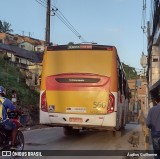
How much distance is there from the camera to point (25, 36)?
118m

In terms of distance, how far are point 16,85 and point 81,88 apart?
18001 mm

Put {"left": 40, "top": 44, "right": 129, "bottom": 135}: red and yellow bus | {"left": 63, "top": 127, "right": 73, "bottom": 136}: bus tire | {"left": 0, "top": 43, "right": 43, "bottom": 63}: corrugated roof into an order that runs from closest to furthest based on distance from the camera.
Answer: {"left": 40, "top": 44, "right": 129, "bottom": 135}: red and yellow bus < {"left": 63, "top": 127, "right": 73, "bottom": 136}: bus tire < {"left": 0, "top": 43, "right": 43, "bottom": 63}: corrugated roof

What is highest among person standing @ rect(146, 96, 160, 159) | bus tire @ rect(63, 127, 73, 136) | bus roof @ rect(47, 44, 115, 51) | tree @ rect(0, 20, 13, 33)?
tree @ rect(0, 20, 13, 33)

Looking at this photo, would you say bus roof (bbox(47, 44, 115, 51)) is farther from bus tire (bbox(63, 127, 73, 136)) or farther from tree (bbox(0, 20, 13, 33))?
tree (bbox(0, 20, 13, 33))

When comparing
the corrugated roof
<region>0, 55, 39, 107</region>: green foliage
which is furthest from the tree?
<region>0, 55, 39, 107</region>: green foliage

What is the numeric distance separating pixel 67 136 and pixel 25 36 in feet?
342

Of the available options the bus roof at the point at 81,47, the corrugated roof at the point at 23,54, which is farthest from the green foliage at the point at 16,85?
the corrugated roof at the point at 23,54

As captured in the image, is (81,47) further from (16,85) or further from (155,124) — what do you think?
(16,85)

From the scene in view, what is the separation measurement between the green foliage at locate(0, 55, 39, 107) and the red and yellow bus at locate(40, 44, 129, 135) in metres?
13.3

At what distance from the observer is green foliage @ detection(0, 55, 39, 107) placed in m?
29.0

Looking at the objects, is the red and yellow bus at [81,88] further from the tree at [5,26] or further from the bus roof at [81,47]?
the tree at [5,26]

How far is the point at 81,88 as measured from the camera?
13.8 m

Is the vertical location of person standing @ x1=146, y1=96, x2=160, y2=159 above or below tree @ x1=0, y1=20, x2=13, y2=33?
below

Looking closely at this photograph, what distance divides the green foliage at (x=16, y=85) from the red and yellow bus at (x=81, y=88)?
13332 millimetres
